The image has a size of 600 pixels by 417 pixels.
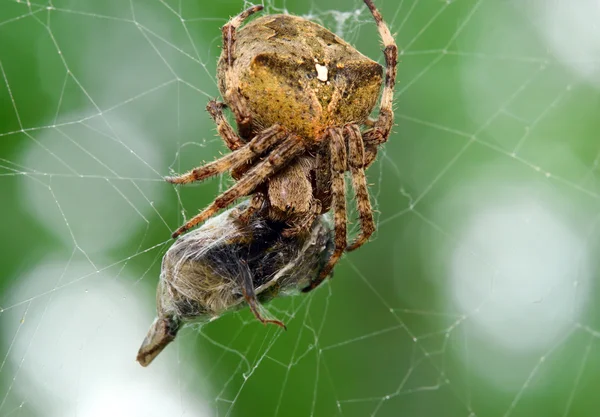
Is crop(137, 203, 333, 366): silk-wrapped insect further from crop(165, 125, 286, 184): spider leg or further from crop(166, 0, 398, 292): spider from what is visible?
crop(165, 125, 286, 184): spider leg

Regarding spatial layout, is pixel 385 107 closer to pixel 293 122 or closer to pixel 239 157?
pixel 293 122

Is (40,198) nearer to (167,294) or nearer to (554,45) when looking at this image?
(167,294)

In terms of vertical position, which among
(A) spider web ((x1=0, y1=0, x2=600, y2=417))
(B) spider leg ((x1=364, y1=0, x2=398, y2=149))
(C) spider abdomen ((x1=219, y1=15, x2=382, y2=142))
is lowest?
(A) spider web ((x1=0, y1=0, x2=600, y2=417))

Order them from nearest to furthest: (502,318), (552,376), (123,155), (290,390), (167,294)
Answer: (167,294) < (123,155) < (290,390) < (552,376) < (502,318)

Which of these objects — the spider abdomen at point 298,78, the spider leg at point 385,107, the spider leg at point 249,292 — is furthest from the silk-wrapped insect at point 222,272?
the spider leg at point 385,107

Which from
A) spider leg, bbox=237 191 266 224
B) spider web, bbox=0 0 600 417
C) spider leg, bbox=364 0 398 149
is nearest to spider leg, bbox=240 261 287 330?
spider leg, bbox=237 191 266 224

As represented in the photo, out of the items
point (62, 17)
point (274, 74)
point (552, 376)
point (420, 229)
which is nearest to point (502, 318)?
point (552, 376)
